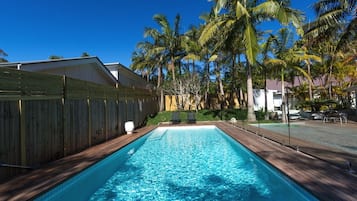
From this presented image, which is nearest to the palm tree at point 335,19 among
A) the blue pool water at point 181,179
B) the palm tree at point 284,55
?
the palm tree at point 284,55

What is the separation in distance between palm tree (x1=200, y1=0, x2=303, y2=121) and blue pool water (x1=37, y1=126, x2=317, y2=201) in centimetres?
725

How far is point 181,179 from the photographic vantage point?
5.10 meters

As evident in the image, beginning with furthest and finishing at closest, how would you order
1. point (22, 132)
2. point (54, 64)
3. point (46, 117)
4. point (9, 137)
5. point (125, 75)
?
1. point (125, 75)
2. point (54, 64)
3. point (46, 117)
4. point (22, 132)
5. point (9, 137)

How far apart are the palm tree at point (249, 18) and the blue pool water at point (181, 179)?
7.25m

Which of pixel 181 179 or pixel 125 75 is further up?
pixel 125 75

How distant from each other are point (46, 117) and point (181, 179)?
122 inches

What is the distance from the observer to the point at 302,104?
21297mm

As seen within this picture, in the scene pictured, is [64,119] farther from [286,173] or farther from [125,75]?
[125,75]

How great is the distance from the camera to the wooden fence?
4246mm

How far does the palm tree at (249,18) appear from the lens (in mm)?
13079

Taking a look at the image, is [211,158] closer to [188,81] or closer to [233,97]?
[188,81]

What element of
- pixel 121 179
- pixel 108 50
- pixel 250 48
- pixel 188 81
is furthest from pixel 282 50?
pixel 108 50

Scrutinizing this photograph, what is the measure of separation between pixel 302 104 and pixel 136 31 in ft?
52.0

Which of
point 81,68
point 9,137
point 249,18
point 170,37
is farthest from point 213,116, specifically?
point 9,137
